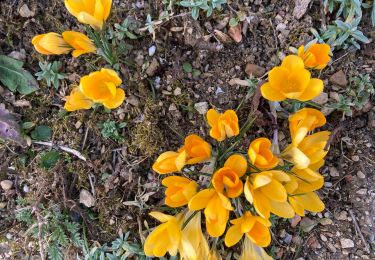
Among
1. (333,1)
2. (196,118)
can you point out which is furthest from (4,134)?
(333,1)

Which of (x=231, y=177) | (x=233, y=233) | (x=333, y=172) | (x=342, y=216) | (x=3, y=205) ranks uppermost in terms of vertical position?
(x=231, y=177)

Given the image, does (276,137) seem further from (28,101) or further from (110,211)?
(28,101)

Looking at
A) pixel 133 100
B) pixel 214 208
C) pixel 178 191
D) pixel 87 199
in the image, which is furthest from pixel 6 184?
pixel 214 208

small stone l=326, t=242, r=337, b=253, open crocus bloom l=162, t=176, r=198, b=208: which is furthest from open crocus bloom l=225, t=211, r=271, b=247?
small stone l=326, t=242, r=337, b=253

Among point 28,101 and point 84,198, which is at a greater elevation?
point 28,101

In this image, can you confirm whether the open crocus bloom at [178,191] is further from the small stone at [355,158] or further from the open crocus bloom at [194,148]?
the small stone at [355,158]

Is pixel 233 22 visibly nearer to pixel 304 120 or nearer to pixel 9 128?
pixel 304 120

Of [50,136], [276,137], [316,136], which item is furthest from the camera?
[50,136]

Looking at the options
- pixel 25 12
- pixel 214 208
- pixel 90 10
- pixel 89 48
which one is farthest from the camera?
pixel 25 12
